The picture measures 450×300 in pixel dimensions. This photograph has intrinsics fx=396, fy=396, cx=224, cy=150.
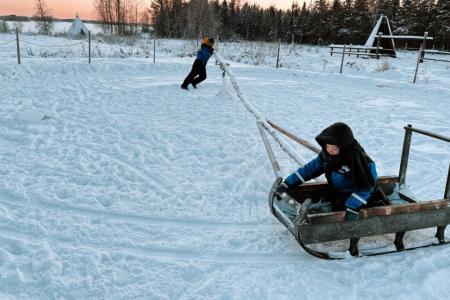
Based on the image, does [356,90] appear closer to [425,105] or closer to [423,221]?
[425,105]

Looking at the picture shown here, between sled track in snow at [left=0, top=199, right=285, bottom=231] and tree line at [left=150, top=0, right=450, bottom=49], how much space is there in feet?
120

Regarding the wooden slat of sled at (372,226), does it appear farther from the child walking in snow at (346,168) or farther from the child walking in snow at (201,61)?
the child walking in snow at (201,61)

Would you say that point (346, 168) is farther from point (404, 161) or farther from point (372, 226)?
point (404, 161)

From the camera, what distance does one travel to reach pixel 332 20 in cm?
4778

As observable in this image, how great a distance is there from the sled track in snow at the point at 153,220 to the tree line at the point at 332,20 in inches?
1440

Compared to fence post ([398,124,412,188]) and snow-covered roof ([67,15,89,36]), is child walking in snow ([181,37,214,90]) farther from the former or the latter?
snow-covered roof ([67,15,89,36])

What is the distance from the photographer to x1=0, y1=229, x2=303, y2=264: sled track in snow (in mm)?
3586

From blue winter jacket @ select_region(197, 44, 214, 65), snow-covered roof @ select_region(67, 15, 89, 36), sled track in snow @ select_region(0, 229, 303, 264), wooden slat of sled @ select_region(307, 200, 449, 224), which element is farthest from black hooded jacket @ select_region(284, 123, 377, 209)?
snow-covered roof @ select_region(67, 15, 89, 36)

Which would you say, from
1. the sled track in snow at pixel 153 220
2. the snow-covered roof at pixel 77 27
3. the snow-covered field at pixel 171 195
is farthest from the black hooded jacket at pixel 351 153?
the snow-covered roof at pixel 77 27

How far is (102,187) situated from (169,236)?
4.85ft

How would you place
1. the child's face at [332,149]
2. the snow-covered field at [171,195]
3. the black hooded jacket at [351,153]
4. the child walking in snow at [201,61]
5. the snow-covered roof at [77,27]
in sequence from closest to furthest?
the snow-covered field at [171,195]
the black hooded jacket at [351,153]
the child's face at [332,149]
the child walking in snow at [201,61]
the snow-covered roof at [77,27]

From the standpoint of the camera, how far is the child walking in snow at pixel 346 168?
3395 millimetres

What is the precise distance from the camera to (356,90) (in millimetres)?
13578

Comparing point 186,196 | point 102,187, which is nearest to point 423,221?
point 186,196
